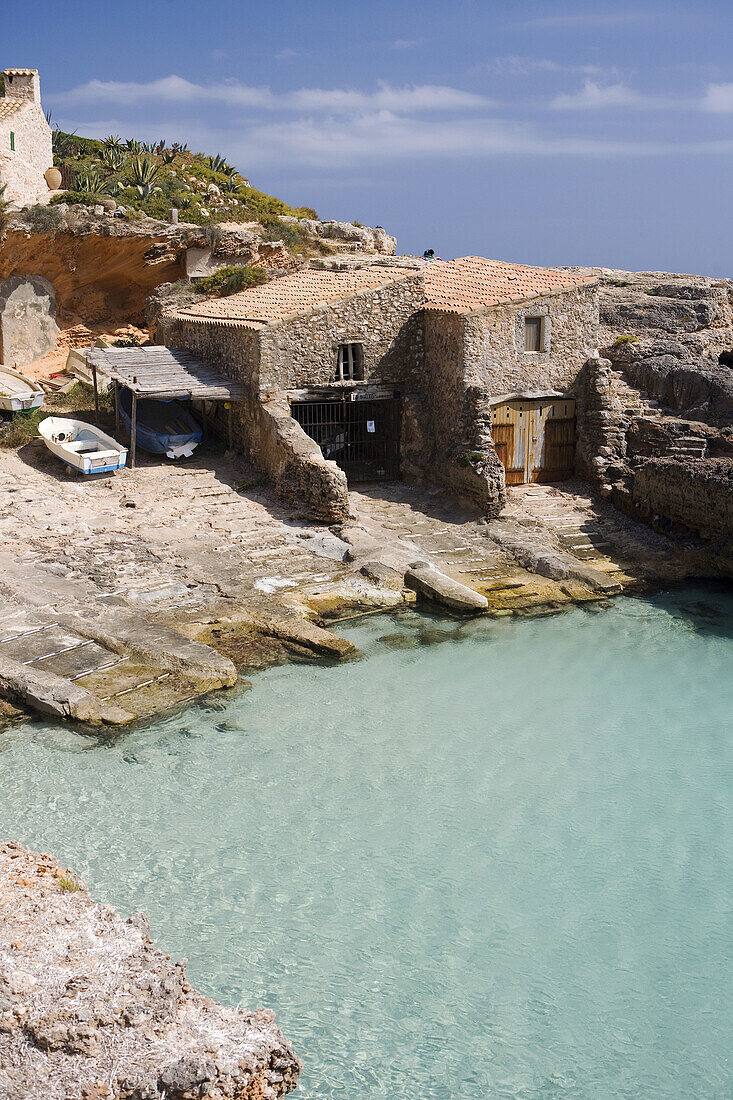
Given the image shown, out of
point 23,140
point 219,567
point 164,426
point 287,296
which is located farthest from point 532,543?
point 23,140

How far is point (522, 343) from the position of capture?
75.6 feet

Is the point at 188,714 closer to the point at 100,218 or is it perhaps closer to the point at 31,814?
the point at 31,814

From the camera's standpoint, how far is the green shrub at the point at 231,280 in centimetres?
2803

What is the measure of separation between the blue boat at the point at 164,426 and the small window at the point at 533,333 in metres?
8.37

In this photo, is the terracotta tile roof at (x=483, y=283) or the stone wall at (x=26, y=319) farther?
the stone wall at (x=26, y=319)

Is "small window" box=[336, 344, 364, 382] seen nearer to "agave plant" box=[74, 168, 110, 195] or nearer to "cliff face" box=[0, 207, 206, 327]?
"cliff face" box=[0, 207, 206, 327]

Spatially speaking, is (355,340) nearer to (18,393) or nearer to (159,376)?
(159,376)

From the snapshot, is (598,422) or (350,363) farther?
(598,422)

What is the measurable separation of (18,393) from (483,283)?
1215 centimetres

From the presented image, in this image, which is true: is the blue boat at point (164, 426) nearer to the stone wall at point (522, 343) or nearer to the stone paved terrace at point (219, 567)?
Result: the stone paved terrace at point (219, 567)

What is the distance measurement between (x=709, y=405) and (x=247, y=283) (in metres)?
13.4

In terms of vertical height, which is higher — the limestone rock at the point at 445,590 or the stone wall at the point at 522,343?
the stone wall at the point at 522,343

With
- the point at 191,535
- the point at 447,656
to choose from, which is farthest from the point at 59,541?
the point at 447,656

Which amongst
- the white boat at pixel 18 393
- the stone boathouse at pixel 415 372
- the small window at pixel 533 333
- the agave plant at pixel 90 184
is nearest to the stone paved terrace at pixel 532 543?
the stone boathouse at pixel 415 372
